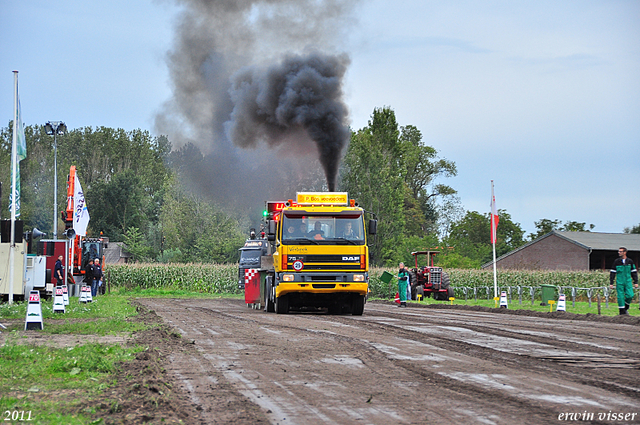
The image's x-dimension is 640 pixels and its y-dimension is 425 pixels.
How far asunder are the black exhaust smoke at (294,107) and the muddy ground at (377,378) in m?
14.4

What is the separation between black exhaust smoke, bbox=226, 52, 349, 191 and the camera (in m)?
27.9

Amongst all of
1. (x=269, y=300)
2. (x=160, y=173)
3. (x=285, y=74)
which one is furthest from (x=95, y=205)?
(x=269, y=300)

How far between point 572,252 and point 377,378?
5482cm

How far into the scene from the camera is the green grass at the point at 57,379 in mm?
6398

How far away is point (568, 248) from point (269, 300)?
142 ft

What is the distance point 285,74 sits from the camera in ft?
94.9

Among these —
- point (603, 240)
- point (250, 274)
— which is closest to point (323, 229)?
point (250, 274)

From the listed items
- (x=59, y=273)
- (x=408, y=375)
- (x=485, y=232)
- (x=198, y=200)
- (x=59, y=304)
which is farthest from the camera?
(x=485, y=232)

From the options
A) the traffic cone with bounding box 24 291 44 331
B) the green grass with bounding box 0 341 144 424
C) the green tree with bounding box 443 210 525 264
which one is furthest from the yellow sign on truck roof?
the green tree with bounding box 443 210 525 264

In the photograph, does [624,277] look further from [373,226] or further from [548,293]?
[548,293]

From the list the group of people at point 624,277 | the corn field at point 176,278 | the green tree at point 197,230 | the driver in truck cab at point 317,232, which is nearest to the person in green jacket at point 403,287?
the driver in truck cab at point 317,232

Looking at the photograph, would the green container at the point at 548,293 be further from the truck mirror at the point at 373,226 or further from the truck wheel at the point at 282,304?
→ the truck wheel at the point at 282,304

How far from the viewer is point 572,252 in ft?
193

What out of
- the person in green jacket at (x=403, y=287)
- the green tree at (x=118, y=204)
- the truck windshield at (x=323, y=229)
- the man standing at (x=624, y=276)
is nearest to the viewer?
the man standing at (x=624, y=276)
